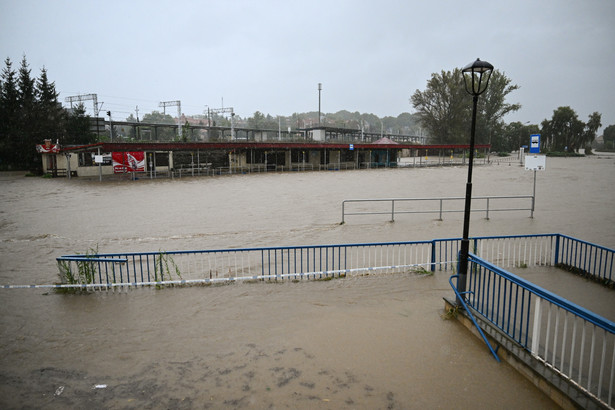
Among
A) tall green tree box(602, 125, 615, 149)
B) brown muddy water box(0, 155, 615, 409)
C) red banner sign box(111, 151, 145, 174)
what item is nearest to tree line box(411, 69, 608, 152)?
red banner sign box(111, 151, 145, 174)

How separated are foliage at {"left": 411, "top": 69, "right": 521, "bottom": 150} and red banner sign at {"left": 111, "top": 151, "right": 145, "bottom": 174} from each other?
73767mm

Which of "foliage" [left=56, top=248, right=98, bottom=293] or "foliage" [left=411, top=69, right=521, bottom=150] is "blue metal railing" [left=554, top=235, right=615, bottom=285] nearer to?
"foliage" [left=56, top=248, right=98, bottom=293]

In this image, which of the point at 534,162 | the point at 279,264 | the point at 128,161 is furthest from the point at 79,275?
the point at 128,161

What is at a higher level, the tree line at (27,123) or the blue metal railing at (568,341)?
the tree line at (27,123)

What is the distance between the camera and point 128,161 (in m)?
40.4

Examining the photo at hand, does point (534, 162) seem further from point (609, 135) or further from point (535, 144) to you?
point (609, 135)

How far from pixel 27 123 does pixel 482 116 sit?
98213mm

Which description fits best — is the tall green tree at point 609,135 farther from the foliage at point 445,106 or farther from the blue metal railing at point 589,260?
the blue metal railing at point 589,260

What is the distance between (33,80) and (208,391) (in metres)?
72.0

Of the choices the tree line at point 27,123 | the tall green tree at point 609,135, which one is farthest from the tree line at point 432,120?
the tall green tree at point 609,135

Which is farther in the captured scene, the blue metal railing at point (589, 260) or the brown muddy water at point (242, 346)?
the blue metal railing at point (589, 260)

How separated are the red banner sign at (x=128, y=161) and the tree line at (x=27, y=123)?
11130mm

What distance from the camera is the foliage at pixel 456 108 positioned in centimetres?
8900

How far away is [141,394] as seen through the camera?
15.2 feet
